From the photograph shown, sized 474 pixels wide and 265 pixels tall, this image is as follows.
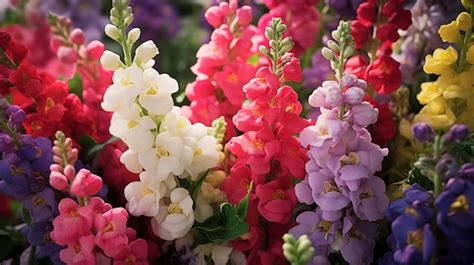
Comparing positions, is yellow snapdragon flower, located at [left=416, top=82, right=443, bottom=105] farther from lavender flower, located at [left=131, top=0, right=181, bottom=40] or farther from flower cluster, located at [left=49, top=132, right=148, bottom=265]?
lavender flower, located at [left=131, top=0, right=181, bottom=40]

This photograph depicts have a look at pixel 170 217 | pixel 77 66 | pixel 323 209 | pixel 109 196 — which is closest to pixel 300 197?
pixel 323 209

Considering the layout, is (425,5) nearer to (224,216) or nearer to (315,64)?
(315,64)

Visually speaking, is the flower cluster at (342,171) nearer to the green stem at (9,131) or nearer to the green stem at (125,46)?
the green stem at (125,46)

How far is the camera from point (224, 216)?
2.40 ft

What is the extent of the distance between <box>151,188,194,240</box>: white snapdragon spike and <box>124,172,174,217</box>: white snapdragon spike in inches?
0.5

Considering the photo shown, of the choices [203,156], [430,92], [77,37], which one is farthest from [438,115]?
[77,37]

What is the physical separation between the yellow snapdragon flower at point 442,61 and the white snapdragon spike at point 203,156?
24cm

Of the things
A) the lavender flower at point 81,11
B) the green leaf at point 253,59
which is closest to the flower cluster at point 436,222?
the green leaf at point 253,59

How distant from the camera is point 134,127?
0.69 metres

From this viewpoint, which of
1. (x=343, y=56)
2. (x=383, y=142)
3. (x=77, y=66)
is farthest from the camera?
(x=77, y=66)

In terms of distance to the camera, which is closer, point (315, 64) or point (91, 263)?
point (91, 263)

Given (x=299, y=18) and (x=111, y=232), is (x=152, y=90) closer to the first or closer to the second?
(x=111, y=232)

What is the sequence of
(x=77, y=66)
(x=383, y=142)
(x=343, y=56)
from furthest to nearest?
(x=77, y=66) < (x=383, y=142) < (x=343, y=56)

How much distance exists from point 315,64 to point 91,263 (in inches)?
16.9
